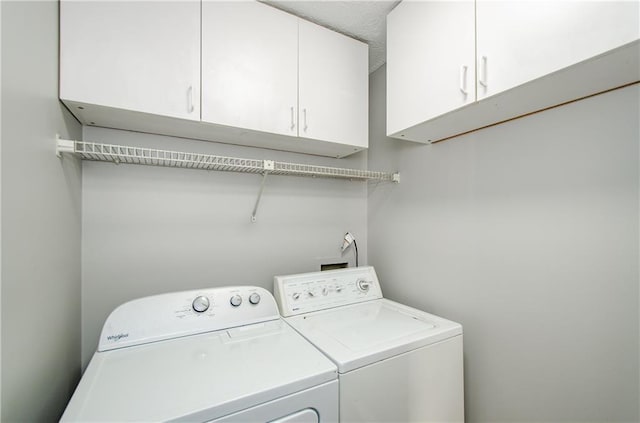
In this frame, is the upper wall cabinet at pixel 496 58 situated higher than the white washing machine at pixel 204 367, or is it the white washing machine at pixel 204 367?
the upper wall cabinet at pixel 496 58

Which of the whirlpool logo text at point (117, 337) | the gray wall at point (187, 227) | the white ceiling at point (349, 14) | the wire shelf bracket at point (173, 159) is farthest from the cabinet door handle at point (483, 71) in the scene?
the whirlpool logo text at point (117, 337)

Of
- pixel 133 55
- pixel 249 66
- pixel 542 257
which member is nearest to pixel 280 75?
pixel 249 66

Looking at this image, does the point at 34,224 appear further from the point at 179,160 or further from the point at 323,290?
the point at 323,290

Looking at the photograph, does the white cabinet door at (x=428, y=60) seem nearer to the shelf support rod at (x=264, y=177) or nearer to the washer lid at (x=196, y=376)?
the shelf support rod at (x=264, y=177)

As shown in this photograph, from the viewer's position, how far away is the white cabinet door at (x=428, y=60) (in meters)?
1.08

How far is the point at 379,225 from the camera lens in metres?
2.02

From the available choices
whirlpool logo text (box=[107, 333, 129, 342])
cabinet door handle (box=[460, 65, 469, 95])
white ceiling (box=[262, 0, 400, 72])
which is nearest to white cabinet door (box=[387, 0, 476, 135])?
cabinet door handle (box=[460, 65, 469, 95])

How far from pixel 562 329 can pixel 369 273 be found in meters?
0.97

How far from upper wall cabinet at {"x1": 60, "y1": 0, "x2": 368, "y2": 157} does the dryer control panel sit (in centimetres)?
80

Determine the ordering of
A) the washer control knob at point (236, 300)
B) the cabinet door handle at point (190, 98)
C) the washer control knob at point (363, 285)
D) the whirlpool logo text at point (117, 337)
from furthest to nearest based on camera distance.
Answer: the washer control knob at point (363, 285), the washer control knob at point (236, 300), the cabinet door handle at point (190, 98), the whirlpool logo text at point (117, 337)

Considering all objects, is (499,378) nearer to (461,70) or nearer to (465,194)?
(465,194)

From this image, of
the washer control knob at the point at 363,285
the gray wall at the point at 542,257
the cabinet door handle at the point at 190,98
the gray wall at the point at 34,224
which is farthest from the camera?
the washer control knob at the point at 363,285

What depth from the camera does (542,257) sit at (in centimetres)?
113

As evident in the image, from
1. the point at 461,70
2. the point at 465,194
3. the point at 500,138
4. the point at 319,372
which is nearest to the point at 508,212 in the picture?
the point at 465,194
